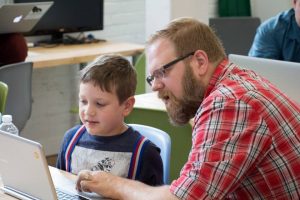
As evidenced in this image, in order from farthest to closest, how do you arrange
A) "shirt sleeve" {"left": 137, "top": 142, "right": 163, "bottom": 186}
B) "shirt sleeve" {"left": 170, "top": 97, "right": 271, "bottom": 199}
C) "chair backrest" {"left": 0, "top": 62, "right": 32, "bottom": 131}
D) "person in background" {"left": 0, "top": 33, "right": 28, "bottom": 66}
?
"person in background" {"left": 0, "top": 33, "right": 28, "bottom": 66}, "chair backrest" {"left": 0, "top": 62, "right": 32, "bottom": 131}, "shirt sleeve" {"left": 137, "top": 142, "right": 163, "bottom": 186}, "shirt sleeve" {"left": 170, "top": 97, "right": 271, "bottom": 199}

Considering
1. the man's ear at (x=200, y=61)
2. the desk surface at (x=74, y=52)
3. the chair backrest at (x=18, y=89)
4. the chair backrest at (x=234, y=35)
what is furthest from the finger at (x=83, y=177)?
the chair backrest at (x=234, y=35)

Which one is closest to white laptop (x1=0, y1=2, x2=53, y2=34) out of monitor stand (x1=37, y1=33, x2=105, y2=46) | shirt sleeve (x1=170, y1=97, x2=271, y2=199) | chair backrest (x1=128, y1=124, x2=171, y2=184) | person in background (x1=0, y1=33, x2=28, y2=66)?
person in background (x1=0, y1=33, x2=28, y2=66)

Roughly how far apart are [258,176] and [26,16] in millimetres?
2532

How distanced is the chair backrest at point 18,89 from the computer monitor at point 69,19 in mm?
921

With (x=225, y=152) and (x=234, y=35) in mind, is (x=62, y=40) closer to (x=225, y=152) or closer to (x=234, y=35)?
(x=234, y=35)

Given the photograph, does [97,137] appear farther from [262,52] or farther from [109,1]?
[109,1]

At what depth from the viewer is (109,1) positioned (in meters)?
4.74

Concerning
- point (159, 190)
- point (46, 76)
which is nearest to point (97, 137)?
point (159, 190)

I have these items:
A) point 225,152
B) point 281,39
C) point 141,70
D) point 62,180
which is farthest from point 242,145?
point 141,70

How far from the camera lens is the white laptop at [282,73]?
2.29 metres

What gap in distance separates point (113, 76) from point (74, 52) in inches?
84.2

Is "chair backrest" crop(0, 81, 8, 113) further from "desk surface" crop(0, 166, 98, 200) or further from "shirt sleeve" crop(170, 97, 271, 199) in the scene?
"shirt sleeve" crop(170, 97, 271, 199)

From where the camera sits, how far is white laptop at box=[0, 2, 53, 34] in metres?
3.55

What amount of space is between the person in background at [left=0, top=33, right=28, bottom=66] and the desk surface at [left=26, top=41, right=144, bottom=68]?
0.26m
